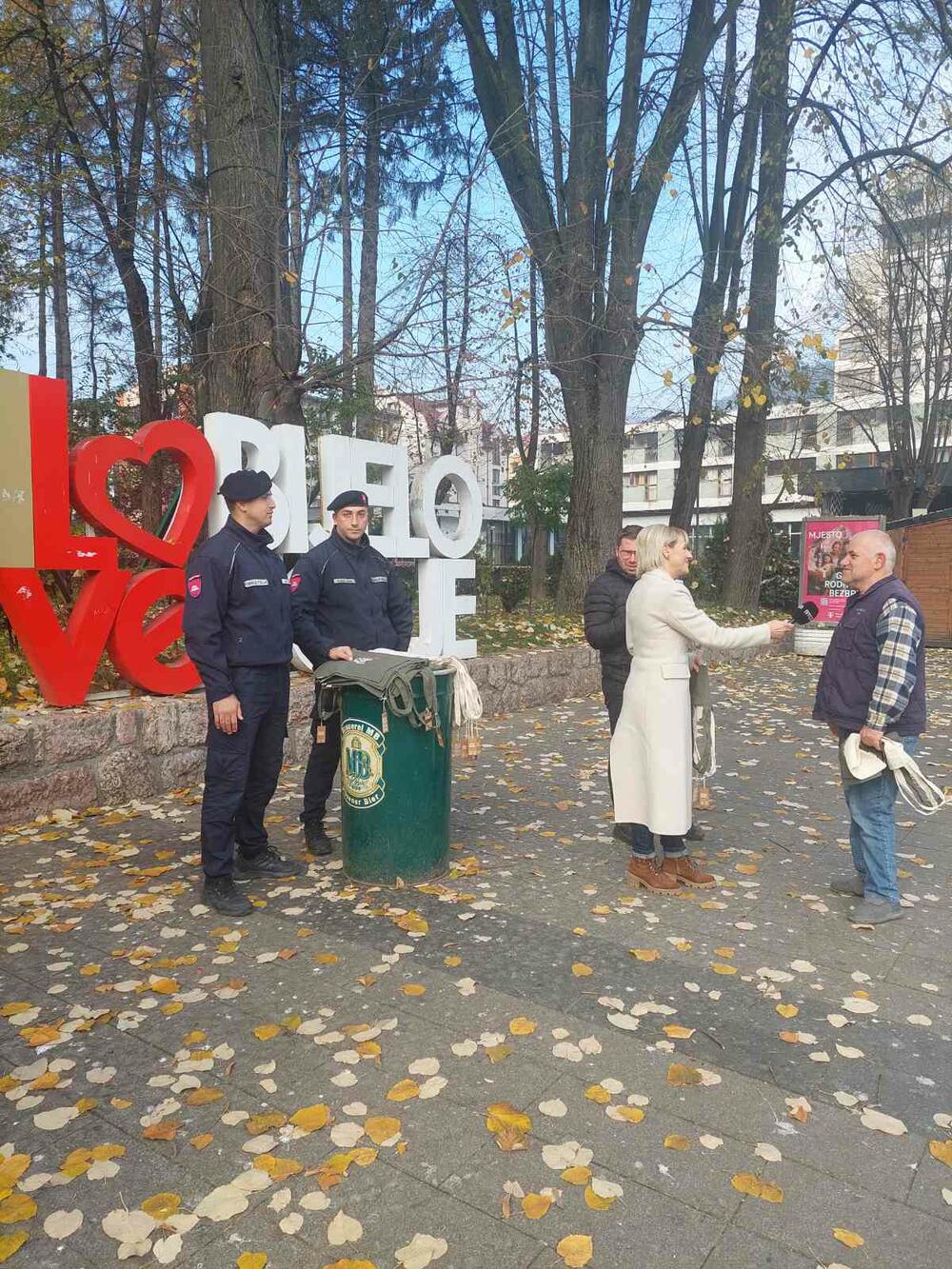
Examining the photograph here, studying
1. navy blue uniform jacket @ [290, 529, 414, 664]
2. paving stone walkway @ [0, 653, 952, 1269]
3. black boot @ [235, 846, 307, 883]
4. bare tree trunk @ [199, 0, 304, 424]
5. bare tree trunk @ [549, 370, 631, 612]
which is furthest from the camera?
bare tree trunk @ [549, 370, 631, 612]

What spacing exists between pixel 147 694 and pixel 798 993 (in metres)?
5.01

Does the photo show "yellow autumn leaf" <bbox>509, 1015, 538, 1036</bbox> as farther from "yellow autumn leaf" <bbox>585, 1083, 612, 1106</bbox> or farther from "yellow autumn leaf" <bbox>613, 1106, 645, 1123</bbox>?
"yellow autumn leaf" <bbox>613, 1106, 645, 1123</bbox>

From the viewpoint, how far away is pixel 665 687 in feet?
14.5

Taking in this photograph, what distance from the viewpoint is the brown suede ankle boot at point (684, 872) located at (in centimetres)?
468

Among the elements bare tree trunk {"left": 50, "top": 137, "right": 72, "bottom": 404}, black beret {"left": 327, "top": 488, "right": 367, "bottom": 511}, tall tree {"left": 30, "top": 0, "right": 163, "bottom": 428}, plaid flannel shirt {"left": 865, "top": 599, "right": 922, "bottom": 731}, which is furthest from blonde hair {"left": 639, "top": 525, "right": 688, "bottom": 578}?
tall tree {"left": 30, "top": 0, "right": 163, "bottom": 428}

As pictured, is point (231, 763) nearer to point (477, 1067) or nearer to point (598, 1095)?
point (477, 1067)

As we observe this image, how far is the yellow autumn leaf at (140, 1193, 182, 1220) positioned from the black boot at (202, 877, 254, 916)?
191 centimetres

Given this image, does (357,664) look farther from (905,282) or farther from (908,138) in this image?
(905,282)

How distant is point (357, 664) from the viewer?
4.49m

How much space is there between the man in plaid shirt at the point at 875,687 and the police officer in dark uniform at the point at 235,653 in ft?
8.77

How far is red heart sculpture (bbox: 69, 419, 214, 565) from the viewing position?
6270mm

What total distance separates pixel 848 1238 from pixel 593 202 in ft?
41.4

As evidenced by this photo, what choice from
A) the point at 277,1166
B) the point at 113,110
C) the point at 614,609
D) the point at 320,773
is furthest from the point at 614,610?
the point at 113,110

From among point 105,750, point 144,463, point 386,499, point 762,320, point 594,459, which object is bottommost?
point 105,750
